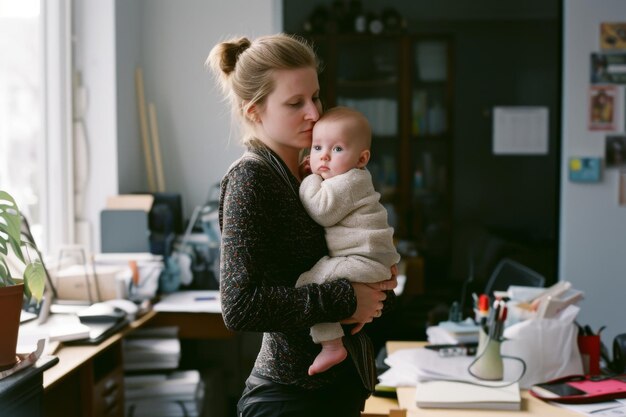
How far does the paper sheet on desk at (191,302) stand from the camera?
10.6 feet

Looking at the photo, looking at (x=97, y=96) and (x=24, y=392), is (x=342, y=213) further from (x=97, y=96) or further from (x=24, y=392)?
(x=97, y=96)

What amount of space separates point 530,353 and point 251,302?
114 centimetres

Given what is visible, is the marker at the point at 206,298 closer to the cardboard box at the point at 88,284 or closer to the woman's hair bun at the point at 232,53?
the cardboard box at the point at 88,284

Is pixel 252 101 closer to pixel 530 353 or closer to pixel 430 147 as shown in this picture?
pixel 530 353

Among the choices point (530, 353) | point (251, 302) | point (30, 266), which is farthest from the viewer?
point (530, 353)

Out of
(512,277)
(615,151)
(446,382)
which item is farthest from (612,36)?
(446,382)

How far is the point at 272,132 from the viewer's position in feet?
4.65

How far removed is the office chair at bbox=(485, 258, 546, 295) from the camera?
310 cm

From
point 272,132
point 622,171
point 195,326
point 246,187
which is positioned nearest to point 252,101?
point 272,132

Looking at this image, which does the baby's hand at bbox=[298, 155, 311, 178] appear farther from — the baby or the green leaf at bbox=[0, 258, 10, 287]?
the green leaf at bbox=[0, 258, 10, 287]

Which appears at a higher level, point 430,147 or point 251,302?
point 430,147

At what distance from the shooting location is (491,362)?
2121mm

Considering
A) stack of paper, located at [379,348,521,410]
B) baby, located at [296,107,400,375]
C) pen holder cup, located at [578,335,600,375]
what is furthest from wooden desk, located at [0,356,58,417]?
pen holder cup, located at [578,335,600,375]

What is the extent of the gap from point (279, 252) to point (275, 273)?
0.04 metres
